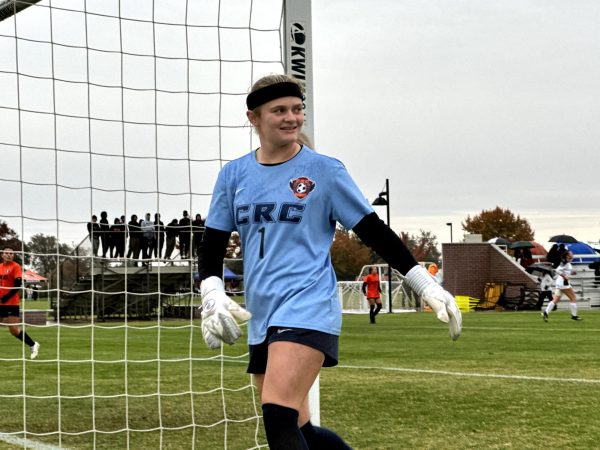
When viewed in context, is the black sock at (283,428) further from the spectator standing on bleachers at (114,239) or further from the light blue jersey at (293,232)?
the spectator standing on bleachers at (114,239)

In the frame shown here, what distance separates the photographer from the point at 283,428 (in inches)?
161

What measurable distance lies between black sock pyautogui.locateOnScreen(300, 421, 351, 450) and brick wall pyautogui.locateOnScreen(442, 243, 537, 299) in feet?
148

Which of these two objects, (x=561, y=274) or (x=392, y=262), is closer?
(x=392, y=262)

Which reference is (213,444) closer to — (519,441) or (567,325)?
(519,441)

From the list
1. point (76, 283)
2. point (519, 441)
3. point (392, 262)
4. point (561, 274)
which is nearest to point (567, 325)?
point (561, 274)

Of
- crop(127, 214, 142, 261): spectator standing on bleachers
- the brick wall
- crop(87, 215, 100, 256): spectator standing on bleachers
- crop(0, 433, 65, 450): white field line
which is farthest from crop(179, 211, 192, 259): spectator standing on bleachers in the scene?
the brick wall

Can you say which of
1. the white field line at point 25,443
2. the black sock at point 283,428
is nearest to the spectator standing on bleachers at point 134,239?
the white field line at point 25,443

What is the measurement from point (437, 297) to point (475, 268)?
153ft

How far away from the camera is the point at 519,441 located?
7098 mm

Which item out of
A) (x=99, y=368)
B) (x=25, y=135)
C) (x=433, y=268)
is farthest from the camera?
(x=433, y=268)

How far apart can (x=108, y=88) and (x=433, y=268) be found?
3298 centimetres

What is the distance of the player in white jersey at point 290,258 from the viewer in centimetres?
420

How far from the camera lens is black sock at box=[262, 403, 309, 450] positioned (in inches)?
161

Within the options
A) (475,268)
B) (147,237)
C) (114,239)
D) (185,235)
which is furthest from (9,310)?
(475,268)
